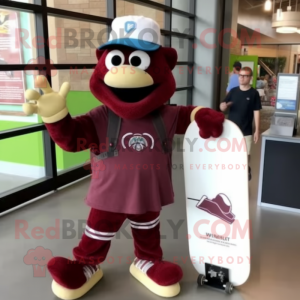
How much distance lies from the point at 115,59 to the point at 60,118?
398mm

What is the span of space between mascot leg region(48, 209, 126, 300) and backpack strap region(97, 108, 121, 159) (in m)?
0.32

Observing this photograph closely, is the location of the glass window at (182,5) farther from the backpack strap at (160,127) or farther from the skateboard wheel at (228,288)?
the skateboard wheel at (228,288)

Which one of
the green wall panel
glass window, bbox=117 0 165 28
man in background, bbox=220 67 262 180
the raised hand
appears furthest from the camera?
glass window, bbox=117 0 165 28

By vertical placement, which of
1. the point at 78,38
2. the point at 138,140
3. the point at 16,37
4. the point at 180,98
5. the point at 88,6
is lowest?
the point at 180,98

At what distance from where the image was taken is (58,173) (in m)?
3.68

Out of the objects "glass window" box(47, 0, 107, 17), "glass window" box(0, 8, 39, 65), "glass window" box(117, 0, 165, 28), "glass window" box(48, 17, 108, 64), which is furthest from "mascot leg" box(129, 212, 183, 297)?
"glass window" box(117, 0, 165, 28)

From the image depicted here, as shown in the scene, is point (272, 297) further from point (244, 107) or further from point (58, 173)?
point (58, 173)

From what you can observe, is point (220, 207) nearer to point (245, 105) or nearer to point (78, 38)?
point (245, 105)

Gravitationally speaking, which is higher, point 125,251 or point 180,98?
point 180,98

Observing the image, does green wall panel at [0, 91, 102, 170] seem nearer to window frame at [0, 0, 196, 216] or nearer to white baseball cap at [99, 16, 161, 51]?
window frame at [0, 0, 196, 216]

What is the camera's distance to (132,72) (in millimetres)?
1642

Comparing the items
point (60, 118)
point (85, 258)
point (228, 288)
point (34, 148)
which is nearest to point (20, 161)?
point (34, 148)

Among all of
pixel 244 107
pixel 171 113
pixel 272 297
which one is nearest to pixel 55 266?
pixel 171 113

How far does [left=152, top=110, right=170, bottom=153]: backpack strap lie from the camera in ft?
5.82
